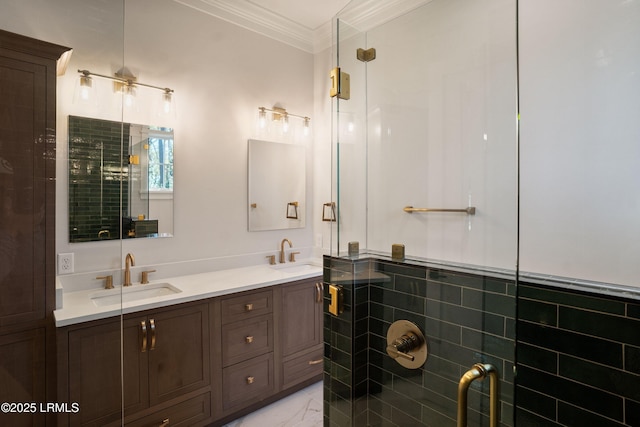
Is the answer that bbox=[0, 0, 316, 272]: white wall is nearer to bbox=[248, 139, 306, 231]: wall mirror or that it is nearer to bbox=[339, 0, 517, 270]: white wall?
bbox=[248, 139, 306, 231]: wall mirror

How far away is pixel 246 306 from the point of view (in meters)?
2.13

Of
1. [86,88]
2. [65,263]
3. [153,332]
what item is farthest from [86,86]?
[153,332]

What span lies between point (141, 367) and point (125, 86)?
172cm

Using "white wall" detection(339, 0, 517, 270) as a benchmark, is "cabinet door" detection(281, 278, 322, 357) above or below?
below

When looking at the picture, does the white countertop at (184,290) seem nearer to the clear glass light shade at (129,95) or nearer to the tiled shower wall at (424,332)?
the tiled shower wall at (424,332)

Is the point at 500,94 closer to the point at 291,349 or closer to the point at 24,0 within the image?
the point at 291,349

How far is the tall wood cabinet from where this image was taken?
4.87 feet

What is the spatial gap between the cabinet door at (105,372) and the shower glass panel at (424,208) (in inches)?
40.0

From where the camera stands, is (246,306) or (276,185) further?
(276,185)

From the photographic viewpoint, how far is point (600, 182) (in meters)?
1.40

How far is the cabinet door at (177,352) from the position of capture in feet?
5.81

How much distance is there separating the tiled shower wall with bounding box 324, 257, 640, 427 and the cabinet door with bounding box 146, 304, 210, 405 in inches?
31.8

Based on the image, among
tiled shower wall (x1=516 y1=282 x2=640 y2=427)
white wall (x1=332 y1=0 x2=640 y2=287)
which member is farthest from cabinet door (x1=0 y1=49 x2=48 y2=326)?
tiled shower wall (x1=516 y1=282 x2=640 y2=427)

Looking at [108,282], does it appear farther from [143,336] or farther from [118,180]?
[118,180]
